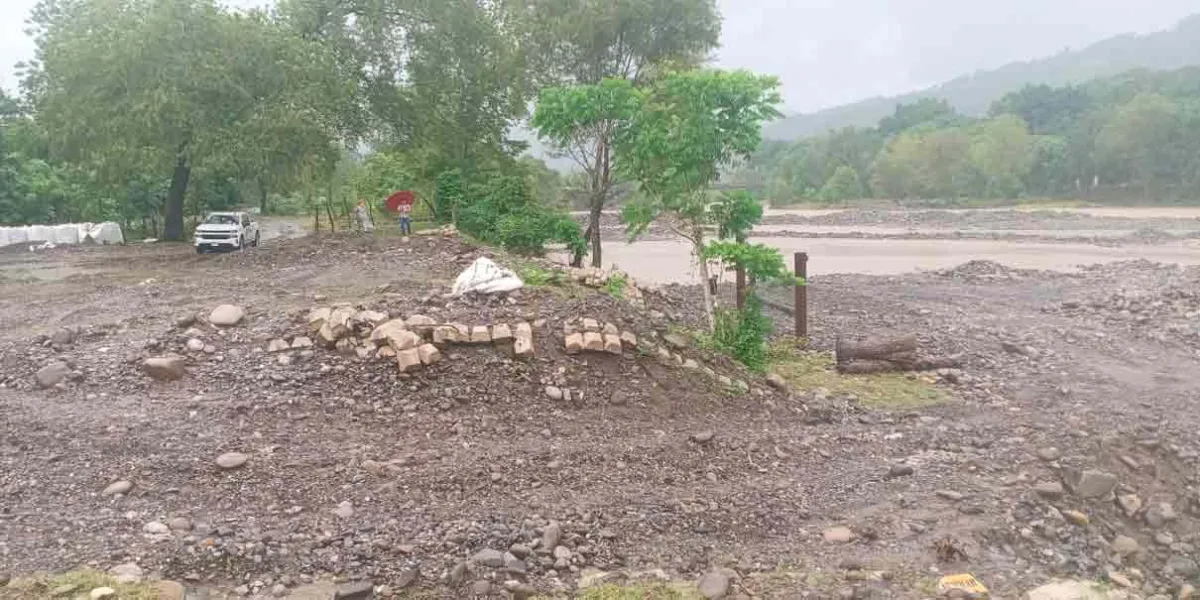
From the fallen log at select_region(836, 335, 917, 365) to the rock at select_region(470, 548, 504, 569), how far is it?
6433mm

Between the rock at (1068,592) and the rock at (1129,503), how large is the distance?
5.29 feet

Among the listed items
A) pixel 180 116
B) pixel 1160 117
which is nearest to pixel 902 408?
pixel 180 116

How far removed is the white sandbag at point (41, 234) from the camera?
25.6 m

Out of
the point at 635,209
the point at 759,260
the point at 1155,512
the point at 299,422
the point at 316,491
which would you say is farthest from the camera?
the point at 635,209

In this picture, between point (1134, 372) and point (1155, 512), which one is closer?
point (1155, 512)

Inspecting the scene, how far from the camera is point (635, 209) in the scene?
35.7 feet

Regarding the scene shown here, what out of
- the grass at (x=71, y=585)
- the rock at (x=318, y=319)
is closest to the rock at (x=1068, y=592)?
the grass at (x=71, y=585)

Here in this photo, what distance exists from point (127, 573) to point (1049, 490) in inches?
255

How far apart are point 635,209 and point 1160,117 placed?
74.1 metres

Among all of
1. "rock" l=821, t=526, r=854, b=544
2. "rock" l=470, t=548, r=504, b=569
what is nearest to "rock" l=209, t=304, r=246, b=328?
"rock" l=470, t=548, r=504, b=569

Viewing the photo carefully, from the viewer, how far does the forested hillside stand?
69.4 m

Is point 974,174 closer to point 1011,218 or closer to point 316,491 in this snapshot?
point 1011,218

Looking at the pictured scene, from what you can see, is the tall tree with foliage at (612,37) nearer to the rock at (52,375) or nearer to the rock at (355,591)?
the rock at (52,375)

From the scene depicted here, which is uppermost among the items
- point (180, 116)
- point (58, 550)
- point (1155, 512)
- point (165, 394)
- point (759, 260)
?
point (180, 116)
